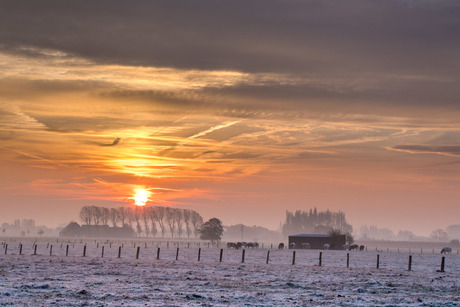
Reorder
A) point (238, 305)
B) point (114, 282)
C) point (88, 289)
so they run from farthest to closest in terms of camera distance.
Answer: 1. point (114, 282)
2. point (88, 289)
3. point (238, 305)

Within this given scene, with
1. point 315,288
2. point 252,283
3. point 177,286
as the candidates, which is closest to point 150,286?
point 177,286

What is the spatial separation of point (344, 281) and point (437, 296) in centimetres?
975

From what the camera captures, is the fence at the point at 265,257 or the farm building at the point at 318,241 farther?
the farm building at the point at 318,241

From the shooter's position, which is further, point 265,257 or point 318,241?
point 318,241

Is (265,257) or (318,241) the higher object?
(318,241)

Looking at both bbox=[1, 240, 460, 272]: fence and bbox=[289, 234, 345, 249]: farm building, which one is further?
bbox=[289, 234, 345, 249]: farm building

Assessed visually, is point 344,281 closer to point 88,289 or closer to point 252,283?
point 252,283

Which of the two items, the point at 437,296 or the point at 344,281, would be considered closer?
the point at 437,296

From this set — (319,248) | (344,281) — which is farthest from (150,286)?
(319,248)

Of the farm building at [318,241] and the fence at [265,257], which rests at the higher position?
the farm building at [318,241]

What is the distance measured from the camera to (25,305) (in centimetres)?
2284

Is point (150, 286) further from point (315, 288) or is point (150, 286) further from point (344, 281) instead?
point (344, 281)

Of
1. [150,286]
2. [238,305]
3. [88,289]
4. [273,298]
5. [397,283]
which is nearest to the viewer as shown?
[238,305]

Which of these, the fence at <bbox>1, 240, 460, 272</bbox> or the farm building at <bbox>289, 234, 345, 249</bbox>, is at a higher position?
the farm building at <bbox>289, 234, 345, 249</bbox>
